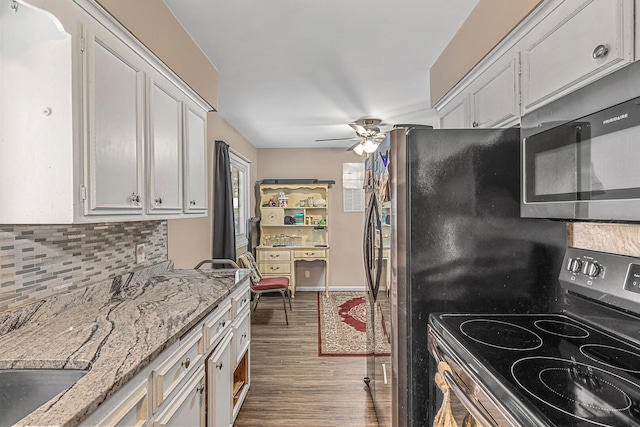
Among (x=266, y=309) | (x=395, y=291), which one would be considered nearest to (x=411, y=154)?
(x=395, y=291)

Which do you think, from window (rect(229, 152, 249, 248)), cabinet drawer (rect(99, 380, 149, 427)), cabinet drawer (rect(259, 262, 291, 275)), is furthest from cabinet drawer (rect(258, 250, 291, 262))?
cabinet drawer (rect(99, 380, 149, 427))

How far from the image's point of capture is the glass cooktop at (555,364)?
70 cm

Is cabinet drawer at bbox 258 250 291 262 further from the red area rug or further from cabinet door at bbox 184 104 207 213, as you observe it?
cabinet door at bbox 184 104 207 213

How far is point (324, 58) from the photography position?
2.32 meters

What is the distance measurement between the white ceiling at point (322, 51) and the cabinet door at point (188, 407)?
73.8 inches

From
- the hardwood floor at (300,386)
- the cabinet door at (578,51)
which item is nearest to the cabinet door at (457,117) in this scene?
the cabinet door at (578,51)

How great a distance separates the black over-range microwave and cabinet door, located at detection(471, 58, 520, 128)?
327mm

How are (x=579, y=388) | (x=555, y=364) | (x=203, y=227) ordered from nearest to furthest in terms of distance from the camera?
(x=579, y=388), (x=555, y=364), (x=203, y=227)

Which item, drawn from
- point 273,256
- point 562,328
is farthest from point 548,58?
point 273,256

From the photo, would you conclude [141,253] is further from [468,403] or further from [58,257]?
[468,403]

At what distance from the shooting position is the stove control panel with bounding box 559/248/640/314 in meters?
1.01

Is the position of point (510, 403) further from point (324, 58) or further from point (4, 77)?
point (324, 58)

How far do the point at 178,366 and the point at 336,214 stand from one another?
4352 millimetres

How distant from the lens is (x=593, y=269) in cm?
116
